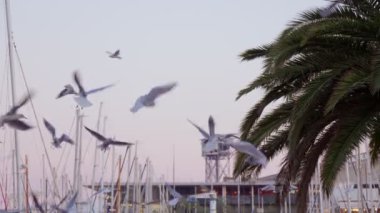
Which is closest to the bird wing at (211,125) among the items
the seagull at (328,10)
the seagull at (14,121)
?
the seagull at (328,10)

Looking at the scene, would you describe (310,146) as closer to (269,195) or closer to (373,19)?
(373,19)

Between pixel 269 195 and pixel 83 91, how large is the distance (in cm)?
5907

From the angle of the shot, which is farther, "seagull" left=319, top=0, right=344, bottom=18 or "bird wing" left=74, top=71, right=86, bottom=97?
"bird wing" left=74, top=71, right=86, bottom=97

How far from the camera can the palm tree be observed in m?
11.1

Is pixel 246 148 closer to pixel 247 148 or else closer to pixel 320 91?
pixel 247 148

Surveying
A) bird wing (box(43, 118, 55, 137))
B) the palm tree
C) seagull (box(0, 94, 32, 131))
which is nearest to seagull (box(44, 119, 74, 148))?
bird wing (box(43, 118, 55, 137))

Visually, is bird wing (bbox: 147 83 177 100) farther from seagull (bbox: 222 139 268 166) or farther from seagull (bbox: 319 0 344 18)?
seagull (bbox: 319 0 344 18)

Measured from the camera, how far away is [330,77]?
1114 centimetres

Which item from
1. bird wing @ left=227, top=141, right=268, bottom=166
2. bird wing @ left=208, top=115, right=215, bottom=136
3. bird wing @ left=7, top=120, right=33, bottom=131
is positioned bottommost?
bird wing @ left=227, top=141, right=268, bottom=166

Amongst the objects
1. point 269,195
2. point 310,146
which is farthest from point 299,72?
point 269,195

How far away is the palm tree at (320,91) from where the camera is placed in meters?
11.1

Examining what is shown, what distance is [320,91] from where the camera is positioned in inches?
447

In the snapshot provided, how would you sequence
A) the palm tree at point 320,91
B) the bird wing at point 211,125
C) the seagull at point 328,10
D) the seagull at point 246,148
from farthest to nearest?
the seagull at point 328,10, the palm tree at point 320,91, the seagull at point 246,148, the bird wing at point 211,125

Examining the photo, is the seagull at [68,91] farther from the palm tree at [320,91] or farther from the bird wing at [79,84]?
the palm tree at [320,91]
